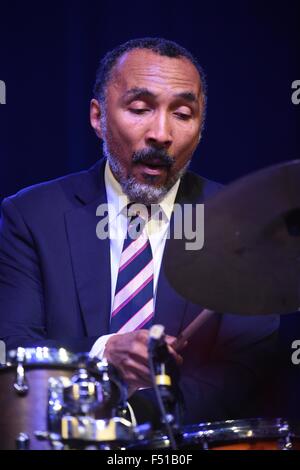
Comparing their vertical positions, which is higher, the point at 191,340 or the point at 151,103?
the point at 151,103

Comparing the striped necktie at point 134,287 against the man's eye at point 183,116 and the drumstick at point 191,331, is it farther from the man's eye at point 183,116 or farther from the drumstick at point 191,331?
the drumstick at point 191,331

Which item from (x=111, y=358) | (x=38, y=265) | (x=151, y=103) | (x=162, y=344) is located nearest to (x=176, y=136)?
(x=151, y=103)

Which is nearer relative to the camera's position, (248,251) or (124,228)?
(248,251)

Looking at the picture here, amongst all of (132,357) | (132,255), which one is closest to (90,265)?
(132,255)

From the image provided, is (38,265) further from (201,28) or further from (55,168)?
(201,28)

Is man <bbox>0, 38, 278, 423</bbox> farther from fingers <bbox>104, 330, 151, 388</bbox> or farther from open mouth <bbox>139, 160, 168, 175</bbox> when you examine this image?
fingers <bbox>104, 330, 151, 388</bbox>

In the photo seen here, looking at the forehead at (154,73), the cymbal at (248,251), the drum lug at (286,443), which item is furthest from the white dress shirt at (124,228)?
the drum lug at (286,443)

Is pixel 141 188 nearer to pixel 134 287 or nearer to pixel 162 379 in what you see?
pixel 134 287

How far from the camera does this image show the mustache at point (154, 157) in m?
2.47

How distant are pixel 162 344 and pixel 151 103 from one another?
872 millimetres

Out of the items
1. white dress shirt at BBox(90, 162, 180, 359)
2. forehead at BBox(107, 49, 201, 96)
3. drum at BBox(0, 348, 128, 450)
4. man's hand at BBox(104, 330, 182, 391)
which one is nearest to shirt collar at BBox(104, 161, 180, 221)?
white dress shirt at BBox(90, 162, 180, 359)

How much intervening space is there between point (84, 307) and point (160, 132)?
18.8 inches

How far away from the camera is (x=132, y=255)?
8.14 feet

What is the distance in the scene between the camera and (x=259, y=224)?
6.00ft
